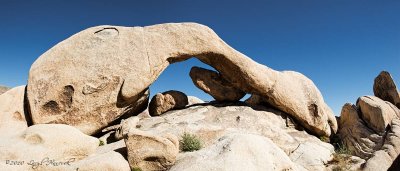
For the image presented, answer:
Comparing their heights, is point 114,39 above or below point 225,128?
above

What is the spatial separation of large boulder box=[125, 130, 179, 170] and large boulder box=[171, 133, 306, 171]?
562 millimetres

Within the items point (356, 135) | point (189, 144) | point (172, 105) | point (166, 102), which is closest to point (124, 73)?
point (166, 102)

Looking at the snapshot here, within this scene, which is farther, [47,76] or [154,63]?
[154,63]

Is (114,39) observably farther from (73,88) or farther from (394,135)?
(394,135)

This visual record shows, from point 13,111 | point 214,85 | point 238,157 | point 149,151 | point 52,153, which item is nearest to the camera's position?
point 238,157

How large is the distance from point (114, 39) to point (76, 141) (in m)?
8.79

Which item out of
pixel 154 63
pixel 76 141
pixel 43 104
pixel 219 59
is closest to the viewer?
pixel 76 141

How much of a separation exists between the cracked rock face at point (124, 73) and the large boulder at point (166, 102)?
856 mm

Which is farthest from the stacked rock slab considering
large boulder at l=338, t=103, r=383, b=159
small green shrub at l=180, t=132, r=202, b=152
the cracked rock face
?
large boulder at l=338, t=103, r=383, b=159

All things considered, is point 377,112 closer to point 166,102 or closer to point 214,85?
point 214,85

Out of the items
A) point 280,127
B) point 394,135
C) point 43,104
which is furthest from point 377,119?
point 43,104

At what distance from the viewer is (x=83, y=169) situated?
42.1 feet

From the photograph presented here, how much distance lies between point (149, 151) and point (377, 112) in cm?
1868

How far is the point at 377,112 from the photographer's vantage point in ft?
80.2
